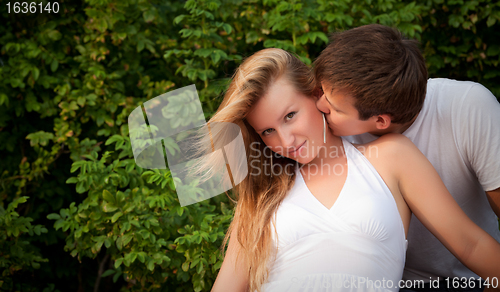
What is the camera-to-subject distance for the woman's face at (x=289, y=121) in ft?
5.27

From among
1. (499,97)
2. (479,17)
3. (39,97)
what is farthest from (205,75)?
(499,97)

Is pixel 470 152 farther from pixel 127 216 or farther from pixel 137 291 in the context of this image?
pixel 137 291

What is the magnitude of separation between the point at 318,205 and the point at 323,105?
0.41 metres

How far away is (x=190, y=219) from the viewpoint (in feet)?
6.92

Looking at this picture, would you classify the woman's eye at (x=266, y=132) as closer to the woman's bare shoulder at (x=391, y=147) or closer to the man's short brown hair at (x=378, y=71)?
the man's short brown hair at (x=378, y=71)

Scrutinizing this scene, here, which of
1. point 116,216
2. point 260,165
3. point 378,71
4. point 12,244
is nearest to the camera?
point 378,71

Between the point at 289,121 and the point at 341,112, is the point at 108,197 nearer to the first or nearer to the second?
the point at 289,121

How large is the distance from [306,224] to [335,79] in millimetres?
589

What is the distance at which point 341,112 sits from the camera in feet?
5.10

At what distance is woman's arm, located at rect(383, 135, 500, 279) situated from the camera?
1.46 metres

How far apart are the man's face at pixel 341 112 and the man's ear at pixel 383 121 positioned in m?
0.02

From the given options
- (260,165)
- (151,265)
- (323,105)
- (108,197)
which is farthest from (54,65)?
(323,105)

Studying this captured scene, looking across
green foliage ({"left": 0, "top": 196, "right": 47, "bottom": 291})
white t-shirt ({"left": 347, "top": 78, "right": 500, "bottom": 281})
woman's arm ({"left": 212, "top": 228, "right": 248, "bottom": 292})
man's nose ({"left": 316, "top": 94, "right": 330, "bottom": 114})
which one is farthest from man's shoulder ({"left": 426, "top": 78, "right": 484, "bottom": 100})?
green foliage ({"left": 0, "top": 196, "right": 47, "bottom": 291})

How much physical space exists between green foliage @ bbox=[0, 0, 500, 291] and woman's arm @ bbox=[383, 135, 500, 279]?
974 mm
